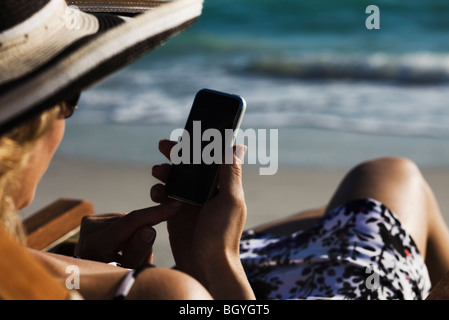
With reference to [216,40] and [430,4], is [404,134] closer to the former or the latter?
[216,40]

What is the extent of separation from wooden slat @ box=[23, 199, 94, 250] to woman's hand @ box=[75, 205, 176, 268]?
0.53 meters

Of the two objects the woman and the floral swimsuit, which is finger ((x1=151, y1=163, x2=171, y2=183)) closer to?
the woman

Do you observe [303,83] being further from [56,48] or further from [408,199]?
[56,48]

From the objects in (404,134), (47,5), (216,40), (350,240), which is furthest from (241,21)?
(47,5)

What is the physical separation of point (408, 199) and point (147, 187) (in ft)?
6.83

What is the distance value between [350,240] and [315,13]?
7888 millimetres

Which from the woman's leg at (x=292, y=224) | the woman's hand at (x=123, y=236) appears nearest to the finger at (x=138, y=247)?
the woman's hand at (x=123, y=236)

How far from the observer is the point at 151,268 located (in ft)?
3.56

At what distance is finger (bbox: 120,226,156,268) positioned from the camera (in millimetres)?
1484

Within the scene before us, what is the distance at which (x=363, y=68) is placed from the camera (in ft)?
23.5

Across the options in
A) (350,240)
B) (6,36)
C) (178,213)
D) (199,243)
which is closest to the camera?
(6,36)

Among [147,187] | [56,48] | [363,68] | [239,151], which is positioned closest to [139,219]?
[239,151]

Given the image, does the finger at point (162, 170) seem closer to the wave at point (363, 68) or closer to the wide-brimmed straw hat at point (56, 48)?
the wide-brimmed straw hat at point (56, 48)
